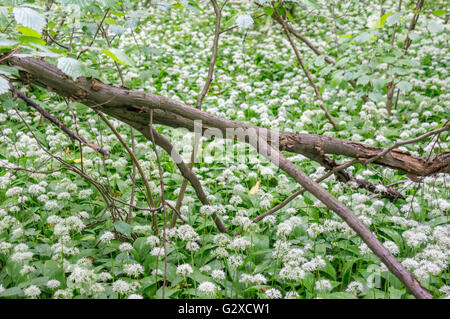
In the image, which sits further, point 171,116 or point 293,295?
point 171,116

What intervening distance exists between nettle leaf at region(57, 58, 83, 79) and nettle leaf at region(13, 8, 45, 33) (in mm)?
120

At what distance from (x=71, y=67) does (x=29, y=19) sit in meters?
0.19

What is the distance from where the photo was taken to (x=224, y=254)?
2.17 metres

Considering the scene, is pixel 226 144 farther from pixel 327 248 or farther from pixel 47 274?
pixel 47 274

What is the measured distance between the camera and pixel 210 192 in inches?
133

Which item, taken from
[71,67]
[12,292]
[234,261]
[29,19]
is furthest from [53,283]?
[29,19]

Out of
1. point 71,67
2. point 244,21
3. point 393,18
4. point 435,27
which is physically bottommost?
point 71,67

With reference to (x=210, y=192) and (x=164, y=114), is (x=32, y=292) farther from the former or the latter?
(x=210, y=192)

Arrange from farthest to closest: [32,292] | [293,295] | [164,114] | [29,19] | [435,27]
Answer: [435,27] → [164,114] → [293,295] → [32,292] → [29,19]

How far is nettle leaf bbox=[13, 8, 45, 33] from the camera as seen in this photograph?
121 centimetres

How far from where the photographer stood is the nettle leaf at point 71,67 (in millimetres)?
1286

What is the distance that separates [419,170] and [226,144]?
6.94 feet

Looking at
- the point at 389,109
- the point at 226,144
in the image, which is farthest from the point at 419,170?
the point at 389,109

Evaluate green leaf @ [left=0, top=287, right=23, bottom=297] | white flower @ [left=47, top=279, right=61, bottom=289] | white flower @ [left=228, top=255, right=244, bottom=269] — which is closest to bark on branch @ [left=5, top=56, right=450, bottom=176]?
white flower @ [left=228, top=255, right=244, bottom=269]
